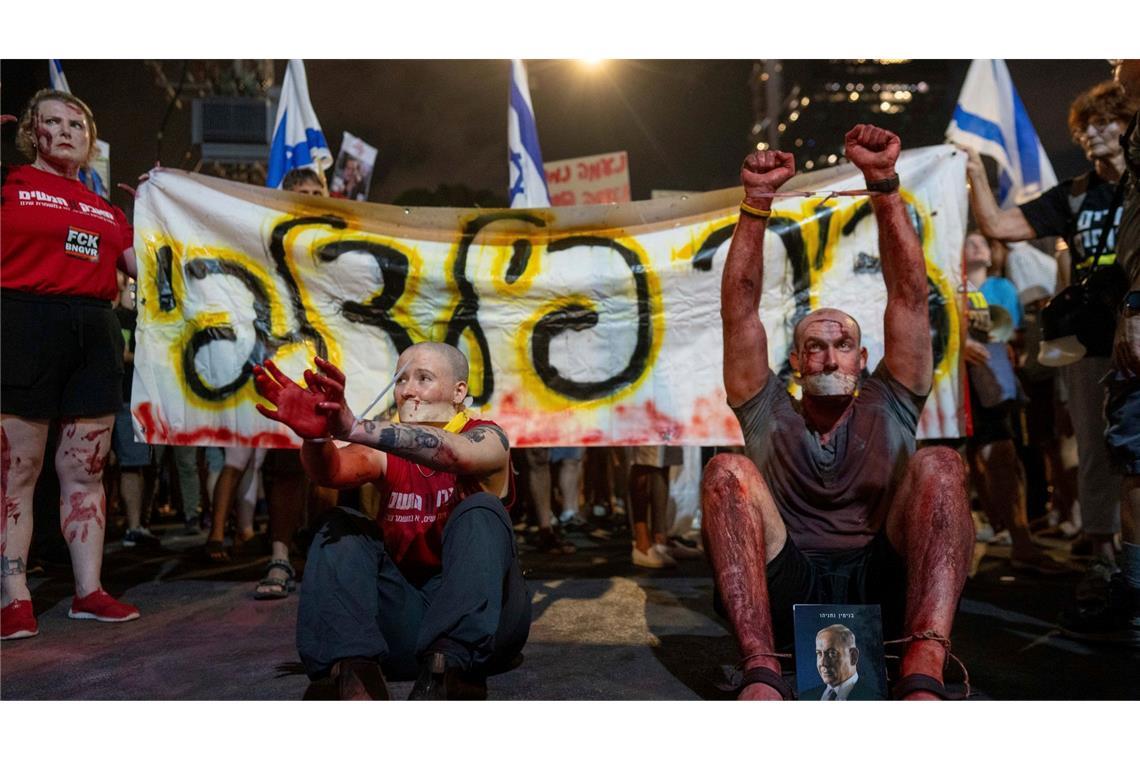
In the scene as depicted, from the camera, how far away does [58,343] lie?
11.6 ft

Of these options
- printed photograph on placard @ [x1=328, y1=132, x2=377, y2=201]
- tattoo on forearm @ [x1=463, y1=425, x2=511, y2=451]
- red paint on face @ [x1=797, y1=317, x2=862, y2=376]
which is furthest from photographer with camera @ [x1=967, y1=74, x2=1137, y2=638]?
printed photograph on placard @ [x1=328, y1=132, x2=377, y2=201]

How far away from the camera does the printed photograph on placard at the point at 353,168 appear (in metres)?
7.39

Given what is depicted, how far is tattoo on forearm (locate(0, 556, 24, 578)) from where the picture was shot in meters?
3.40

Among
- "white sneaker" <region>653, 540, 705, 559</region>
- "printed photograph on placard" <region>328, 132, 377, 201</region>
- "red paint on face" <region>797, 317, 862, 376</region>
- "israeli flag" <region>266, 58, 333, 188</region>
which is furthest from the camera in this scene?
"printed photograph on placard" <region>328, 132, 377, 201</region>

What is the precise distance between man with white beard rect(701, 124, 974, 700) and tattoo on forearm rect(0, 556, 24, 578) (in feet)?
8.87

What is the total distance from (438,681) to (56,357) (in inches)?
91.7

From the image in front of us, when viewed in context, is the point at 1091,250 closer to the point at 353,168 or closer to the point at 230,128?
the point at 353,168

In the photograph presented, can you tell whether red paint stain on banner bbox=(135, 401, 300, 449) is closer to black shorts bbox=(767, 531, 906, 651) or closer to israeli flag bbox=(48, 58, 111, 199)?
israeli flag bbox=(48, 58, 111, 199)

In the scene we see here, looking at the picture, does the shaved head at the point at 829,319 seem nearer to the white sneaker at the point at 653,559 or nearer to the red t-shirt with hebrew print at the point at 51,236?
the white sneaker at the point at 653,559

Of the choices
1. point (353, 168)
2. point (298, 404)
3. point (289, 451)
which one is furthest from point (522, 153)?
point (298, 404)

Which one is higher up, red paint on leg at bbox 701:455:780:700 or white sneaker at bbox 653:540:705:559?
red paint on leg at bbox 701:455:780:700

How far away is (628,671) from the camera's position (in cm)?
279

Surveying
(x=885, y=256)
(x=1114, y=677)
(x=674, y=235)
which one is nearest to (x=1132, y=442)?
(x=1114, y=677)

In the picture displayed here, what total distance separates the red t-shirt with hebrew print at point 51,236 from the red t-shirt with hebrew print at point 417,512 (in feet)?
6.32
